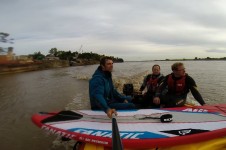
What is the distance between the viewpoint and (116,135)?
2965 millimetres

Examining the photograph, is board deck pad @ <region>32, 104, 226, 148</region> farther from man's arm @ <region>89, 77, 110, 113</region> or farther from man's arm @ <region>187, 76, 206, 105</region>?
man's arm @ <region>187, 76, 206, 105</region>

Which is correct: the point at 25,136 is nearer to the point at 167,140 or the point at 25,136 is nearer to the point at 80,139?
the point at 80,139

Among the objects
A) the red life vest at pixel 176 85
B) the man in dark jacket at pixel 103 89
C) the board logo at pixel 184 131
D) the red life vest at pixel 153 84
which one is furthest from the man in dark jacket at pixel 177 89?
the board logo at pixel 184 131

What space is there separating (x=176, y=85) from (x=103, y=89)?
1895 mm

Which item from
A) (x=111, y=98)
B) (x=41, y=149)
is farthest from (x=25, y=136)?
(x=111, y=98)

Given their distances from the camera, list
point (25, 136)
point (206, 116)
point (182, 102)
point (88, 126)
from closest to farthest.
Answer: point (88, 126), point (206, 116), point (182, 102), point (25, 136)

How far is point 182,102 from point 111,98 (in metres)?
1.55

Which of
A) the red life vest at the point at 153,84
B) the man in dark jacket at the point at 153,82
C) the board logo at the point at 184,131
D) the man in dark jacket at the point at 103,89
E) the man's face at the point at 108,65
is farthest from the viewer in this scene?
the red life vest at the point at 153,84

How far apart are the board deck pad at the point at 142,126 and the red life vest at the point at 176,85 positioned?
76 centimetres

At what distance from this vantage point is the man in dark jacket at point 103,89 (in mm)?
4010

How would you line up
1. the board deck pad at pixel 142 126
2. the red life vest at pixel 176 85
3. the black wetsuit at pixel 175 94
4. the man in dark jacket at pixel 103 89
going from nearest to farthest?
the board deck pad at pixel 142 126
the man in dark jacket at pixel 103 89
the black wetsuit at pixel 175 94
the red life vest at pixel 176 85

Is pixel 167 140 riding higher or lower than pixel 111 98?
lower

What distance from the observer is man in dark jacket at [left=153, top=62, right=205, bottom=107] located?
5.09 meters

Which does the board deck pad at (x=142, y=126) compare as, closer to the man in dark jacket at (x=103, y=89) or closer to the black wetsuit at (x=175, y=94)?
the man in dark jacket at (x=103, y=89)
